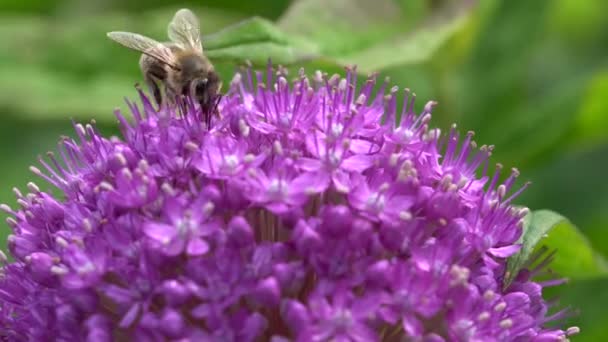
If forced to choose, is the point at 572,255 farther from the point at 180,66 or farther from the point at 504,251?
the point at 180,66

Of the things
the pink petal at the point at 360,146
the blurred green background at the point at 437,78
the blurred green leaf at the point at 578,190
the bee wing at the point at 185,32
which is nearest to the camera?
the pink petal at the point at 360,146

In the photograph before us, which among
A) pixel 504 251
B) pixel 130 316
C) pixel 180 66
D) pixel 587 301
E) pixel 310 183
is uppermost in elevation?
pixel 180 66

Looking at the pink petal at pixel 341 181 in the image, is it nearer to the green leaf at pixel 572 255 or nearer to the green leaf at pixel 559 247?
the green leaf at pixel 559 247

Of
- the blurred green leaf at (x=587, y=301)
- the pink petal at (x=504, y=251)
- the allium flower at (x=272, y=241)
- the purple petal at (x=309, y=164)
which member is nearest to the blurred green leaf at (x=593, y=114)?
the blurred green leaf at (x=587, y=301)

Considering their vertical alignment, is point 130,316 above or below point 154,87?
below

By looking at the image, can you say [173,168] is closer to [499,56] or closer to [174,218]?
[174,218]

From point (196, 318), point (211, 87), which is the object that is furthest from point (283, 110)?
point (196, 318)

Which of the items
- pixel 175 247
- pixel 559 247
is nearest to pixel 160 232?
pixel 175 247
